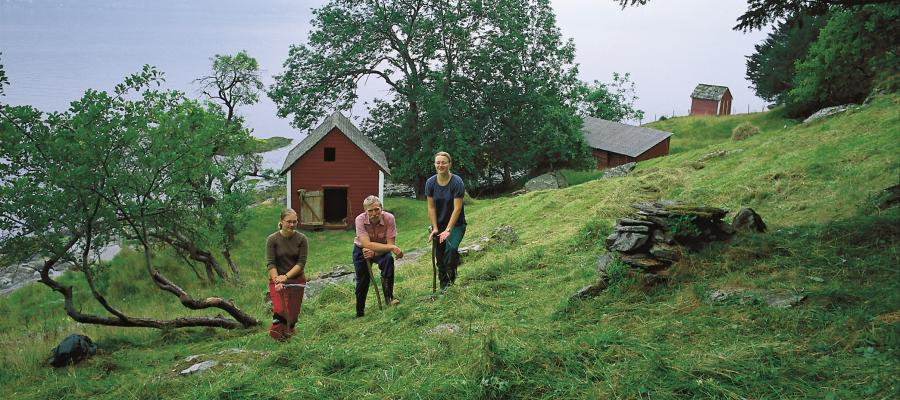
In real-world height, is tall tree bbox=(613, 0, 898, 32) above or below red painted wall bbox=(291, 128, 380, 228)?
above

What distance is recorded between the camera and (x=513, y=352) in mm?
6543

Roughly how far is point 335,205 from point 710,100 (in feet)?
175

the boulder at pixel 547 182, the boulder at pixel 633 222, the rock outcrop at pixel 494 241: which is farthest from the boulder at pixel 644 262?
the boulder at pixel 547 182

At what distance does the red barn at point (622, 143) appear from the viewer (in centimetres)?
5078

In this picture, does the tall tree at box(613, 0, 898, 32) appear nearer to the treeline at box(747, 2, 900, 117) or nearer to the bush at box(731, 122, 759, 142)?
the treeline at box(747, 2, 900, 117)

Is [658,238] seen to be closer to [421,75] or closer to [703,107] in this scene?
[421,75]

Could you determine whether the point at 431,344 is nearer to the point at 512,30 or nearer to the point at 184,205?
the point at 184,205

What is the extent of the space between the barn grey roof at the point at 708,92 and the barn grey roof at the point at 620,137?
22904mm

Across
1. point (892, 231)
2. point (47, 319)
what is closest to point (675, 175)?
point (892, 231)

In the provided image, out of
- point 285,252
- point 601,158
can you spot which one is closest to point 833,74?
point 601,158

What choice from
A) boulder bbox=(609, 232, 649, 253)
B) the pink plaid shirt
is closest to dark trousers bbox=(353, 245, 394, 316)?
the pink plaid shirt

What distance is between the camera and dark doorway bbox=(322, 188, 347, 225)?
112 ft

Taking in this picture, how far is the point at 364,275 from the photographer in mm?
9836

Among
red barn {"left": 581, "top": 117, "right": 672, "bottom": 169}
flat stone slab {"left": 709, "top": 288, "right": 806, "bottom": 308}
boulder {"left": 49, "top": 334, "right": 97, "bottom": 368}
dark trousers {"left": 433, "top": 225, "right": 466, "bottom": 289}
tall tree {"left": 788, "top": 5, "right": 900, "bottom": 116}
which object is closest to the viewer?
flat stone slab {"left": 709, "top": 288, "right": 806, "bottom": 308}
